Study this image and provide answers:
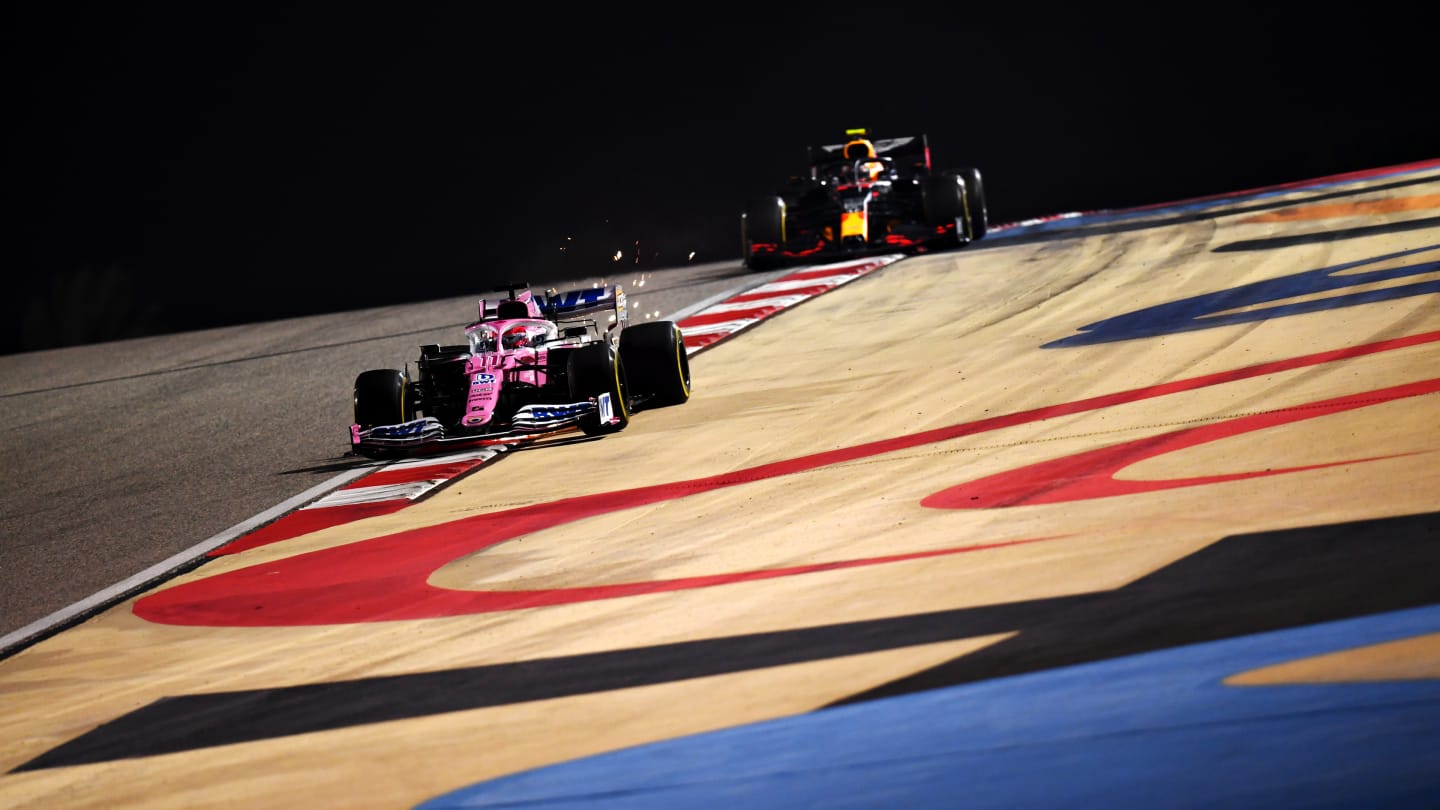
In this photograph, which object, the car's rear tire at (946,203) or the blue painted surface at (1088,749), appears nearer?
the blue painted surface at (1088,749)

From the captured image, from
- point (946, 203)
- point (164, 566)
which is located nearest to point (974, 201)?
point (946, 203)

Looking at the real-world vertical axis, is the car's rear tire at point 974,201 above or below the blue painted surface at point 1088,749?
above

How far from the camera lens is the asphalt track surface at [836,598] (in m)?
2.92

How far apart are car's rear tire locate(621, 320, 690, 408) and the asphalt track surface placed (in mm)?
140

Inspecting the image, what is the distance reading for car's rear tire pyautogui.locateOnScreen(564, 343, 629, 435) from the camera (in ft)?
25.9

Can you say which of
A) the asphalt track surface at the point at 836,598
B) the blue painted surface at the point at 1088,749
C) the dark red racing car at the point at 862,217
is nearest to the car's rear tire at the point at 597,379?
the asphalt track surface at the point at 836,598

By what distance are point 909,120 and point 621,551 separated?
678 inches

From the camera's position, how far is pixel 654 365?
8461 millimetres

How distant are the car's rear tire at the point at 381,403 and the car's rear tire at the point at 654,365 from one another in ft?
3.82

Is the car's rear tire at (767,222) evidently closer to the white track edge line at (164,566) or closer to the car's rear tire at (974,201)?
the car's rear tire at (974,201)

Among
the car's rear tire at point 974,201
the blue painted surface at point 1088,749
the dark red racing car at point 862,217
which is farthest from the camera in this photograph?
the car's rear tire at point 974,201

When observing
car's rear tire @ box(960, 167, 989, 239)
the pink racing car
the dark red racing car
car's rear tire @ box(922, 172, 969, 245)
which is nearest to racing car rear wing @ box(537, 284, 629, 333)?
the pink racing car

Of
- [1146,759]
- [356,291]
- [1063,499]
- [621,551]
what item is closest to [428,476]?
[621,551]

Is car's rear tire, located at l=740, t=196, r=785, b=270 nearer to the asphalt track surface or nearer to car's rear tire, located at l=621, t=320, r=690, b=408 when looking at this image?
the asphalt track surface
